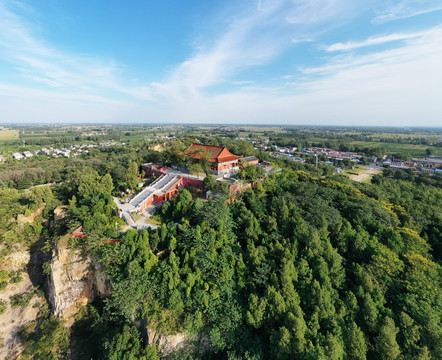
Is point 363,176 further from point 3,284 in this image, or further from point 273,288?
point 3,284

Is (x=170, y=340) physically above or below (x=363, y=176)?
below

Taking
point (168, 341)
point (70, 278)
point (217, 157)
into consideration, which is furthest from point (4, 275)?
point (217, 157)

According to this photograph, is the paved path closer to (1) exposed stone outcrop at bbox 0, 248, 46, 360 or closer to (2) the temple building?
(2) the temple building

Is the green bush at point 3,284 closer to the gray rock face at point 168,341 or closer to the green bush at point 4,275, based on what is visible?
the green bush at point 4,275

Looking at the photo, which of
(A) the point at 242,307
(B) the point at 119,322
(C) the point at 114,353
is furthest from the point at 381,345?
(B) the point at 119,322

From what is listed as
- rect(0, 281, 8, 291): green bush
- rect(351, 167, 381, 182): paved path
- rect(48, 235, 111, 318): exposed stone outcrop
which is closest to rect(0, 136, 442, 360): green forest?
rect(48, 235, 111, 318): exposed stone outcrop

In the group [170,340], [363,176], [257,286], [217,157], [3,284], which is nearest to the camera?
[170,340]

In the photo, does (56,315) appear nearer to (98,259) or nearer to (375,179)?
(98,259)
